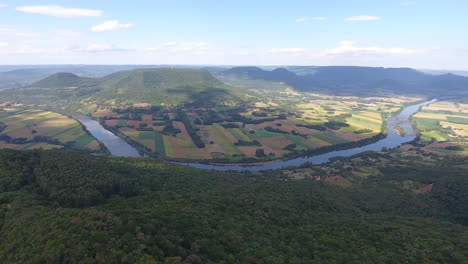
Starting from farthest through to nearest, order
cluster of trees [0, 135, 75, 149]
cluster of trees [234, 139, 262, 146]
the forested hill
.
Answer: cluster of trees [234, 139, 262, 146] → cluster of trees [0, 135, 75, 149] → the forested hill

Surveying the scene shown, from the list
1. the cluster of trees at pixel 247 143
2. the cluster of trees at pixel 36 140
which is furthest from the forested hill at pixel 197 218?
the cluster of trees at pixel 36 140

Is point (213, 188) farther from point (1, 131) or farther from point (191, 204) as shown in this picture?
point (1, 131)

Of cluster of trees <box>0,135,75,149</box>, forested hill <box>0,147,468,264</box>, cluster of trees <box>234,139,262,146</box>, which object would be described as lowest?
cluster of trees <box>234,139,262,146</box>

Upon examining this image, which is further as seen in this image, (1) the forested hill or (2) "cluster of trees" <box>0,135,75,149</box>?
(2) "cluster of trees" <box>0,135,75,149</box>

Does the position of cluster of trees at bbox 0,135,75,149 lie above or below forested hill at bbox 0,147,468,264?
below

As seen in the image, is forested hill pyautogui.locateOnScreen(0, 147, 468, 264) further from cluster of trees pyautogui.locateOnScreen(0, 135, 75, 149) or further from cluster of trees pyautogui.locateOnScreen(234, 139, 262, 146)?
cluster of trees pyautogui.locateOnScreen(0, 135, 75, 149)

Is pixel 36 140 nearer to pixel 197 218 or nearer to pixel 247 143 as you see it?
pixel 247 143

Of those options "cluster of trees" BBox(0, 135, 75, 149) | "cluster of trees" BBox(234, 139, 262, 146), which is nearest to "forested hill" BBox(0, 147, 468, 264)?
"cluster of trees" BBox(234, 139, 262, 146)

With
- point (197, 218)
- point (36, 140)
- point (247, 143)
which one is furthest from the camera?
point (247, 143)

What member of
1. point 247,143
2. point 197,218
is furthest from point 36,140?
point 197,218
